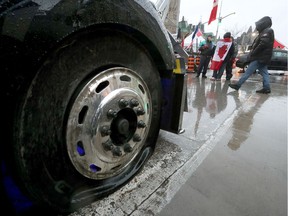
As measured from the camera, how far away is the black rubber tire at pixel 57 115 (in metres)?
0.74

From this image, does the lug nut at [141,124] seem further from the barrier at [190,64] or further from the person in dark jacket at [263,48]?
the barrier at [190,64]

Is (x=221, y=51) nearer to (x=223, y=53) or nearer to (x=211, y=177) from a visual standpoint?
(x=223, y=53)

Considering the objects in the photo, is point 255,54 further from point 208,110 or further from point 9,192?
point 9,192

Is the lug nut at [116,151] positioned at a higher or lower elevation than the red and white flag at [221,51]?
higher

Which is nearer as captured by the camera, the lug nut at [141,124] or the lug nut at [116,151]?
the lug nut at [116,151]

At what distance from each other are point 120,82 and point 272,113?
132 inches

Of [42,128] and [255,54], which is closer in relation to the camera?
[42,128]

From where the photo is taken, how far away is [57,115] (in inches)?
32.4

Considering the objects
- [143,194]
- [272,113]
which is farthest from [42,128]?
[272,113]

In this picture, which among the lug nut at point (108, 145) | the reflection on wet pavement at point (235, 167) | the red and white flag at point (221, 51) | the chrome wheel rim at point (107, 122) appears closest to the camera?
the chrome wheel rim at point (107, 122)

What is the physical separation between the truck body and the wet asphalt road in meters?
0.19

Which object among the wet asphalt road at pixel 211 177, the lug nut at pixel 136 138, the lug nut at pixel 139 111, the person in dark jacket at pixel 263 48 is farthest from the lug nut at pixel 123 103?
the person in dark jacket at pixel 263 48

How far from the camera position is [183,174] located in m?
1.54

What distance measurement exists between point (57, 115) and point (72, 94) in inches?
4.2
